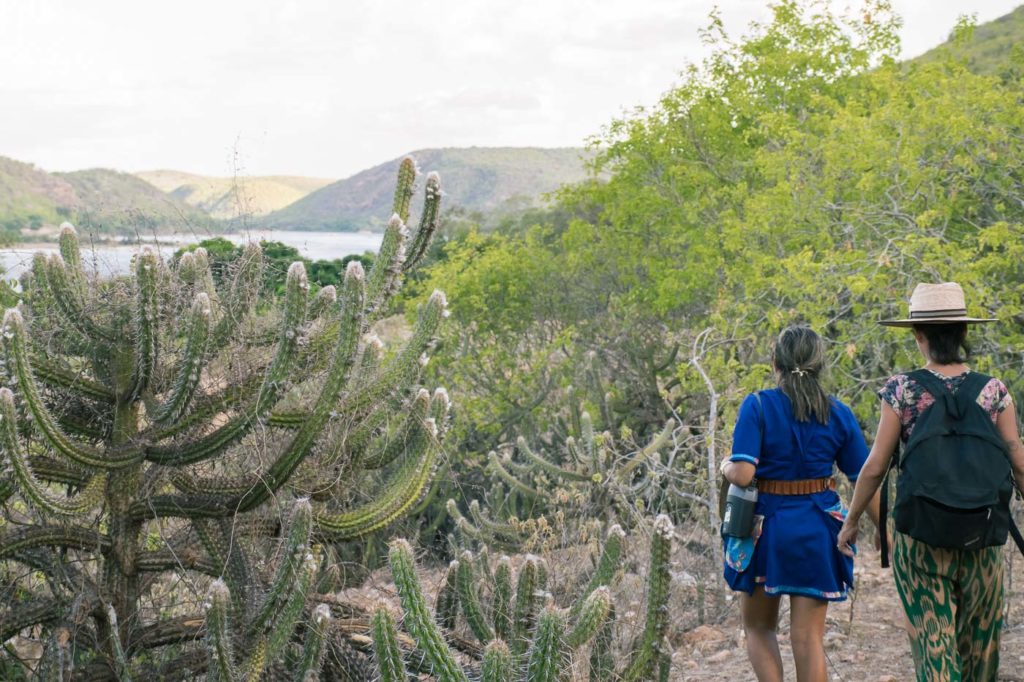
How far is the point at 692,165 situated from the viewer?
1823cm

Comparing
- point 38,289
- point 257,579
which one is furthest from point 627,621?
point 38,289

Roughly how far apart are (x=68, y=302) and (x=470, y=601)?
256 centimetres

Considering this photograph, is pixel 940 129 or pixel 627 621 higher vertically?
pixel 940 129

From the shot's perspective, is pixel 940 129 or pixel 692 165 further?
pixel 692 165

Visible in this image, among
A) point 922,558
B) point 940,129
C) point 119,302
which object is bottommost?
point 922,558

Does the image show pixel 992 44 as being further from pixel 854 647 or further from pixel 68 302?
pixel 68 302

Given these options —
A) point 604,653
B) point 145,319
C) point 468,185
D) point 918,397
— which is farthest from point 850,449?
point 468,185

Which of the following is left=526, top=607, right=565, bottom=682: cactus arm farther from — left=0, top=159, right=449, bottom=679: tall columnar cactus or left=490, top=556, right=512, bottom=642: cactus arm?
left=490, top=556, right=512, bottom=642: cactus arm

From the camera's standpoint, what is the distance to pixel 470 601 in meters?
5.43

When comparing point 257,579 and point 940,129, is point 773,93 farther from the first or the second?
point 257,579

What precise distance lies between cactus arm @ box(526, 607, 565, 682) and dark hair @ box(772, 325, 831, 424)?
1354 mm

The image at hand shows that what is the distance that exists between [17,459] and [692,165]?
50.1 feet

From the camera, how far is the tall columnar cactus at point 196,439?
4801 millimetres

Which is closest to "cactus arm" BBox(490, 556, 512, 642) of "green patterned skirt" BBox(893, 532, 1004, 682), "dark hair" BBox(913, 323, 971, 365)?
"green patterned skirt" BBox(893, 532, 1004, 682)
